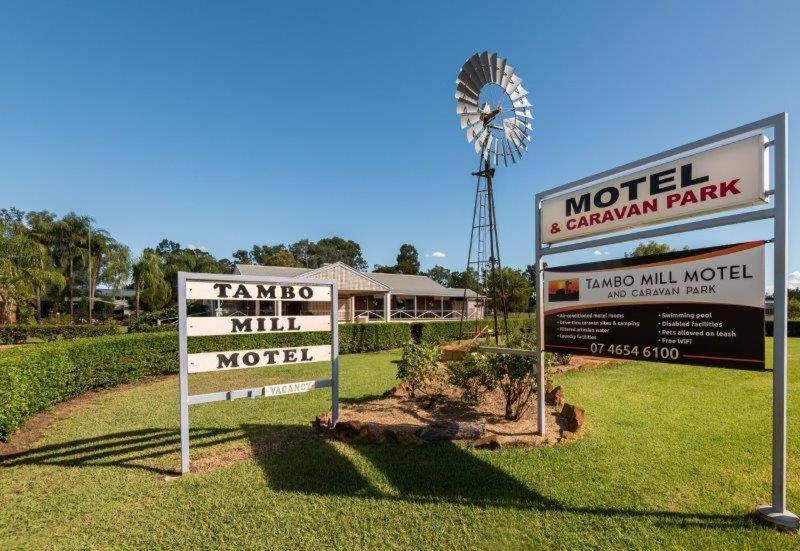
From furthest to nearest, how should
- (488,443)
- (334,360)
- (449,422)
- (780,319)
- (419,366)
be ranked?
(419,366) < (334,360) < (449,422) < (488,443) < (780,319)

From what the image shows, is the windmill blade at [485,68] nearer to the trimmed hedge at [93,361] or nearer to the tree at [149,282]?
the trimmed hedge at [93,361]

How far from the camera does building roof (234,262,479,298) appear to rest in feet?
93.4

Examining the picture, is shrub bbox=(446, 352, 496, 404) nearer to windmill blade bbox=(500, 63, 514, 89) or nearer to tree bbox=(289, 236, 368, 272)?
windmill blade bbox=(500, 63, 514, 89)

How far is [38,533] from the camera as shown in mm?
3350

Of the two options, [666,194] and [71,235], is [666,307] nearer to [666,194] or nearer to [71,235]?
[666,194]

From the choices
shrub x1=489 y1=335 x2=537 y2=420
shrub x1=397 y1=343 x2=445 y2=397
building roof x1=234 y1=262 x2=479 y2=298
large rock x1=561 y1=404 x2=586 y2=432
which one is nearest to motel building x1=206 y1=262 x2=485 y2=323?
building roof x1=234 y1=262 x2=479 y2=298

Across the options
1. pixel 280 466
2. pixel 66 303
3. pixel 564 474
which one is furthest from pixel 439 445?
pixel 66 303

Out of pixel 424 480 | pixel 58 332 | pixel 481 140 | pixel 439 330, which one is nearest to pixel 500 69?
pixel 481 140

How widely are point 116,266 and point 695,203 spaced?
5016 centimetres

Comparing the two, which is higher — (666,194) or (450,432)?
(666,194)

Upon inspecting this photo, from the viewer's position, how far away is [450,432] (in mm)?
5414

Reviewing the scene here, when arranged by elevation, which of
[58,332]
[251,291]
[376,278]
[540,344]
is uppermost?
[376,278]

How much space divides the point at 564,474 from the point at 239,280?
4565mm

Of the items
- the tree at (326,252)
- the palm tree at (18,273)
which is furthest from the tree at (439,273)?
the palm tree at (18,273)
